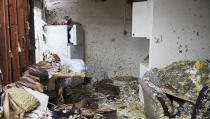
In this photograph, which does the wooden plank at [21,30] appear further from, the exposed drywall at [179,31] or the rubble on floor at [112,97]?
the exposed drywall at [179,31]

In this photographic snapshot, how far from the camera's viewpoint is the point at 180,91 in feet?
7.85

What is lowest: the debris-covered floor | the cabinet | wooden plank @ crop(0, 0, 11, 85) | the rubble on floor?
the rubble on floor

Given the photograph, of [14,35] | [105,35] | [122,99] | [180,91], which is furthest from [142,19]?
[14,35]

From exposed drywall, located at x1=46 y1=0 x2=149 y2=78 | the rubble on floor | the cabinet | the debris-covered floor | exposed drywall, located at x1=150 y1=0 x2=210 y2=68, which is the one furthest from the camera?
exposed drywall, located at x1=46 y1=0 x2=149 y2=78

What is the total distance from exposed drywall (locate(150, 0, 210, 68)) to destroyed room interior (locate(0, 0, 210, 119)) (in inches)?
0.6

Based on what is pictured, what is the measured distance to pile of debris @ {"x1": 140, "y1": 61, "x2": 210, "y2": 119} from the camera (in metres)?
2.08

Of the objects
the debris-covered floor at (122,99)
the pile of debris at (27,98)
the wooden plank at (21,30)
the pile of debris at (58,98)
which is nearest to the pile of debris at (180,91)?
the debris-covered floor at (122,99)

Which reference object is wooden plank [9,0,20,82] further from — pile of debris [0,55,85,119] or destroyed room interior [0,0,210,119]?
pile of debris [0,55,85,119]

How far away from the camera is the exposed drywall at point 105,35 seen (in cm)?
464

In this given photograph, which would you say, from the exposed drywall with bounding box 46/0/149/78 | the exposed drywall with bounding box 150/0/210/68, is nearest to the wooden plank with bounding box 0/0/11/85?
the exposed drywall with bounding box 150/0/210/68

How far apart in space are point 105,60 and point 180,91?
2.95 m

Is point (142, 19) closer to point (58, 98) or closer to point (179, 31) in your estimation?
point (179, 31)

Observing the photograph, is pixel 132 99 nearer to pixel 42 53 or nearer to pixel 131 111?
pixel 131 111

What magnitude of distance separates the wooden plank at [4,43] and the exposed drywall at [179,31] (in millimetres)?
2067
